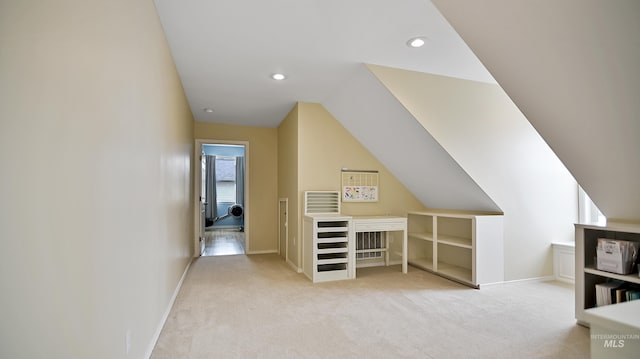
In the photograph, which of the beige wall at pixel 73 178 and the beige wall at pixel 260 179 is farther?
the beige wall at pixel 260 179

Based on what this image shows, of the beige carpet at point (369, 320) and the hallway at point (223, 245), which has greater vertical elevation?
the beige carpet at point (369, 320)

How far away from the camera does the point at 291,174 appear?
462 cm

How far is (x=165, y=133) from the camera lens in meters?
2.58

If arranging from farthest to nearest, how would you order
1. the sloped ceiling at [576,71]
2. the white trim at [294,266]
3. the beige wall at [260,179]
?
1. the beige wall at [260,179]
2. the white trim at [294,266]
3. the sloped ceiling at [576,71]

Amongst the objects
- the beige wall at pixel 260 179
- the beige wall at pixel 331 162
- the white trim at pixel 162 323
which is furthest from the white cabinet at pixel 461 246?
the white trim at pixel 162 323

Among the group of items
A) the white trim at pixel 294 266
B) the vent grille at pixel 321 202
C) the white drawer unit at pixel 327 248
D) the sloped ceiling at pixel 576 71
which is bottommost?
the white trim at pixel 294 266

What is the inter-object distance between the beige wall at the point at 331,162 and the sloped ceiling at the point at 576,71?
99.5 inches

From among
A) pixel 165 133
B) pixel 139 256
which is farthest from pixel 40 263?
pixel 165 133

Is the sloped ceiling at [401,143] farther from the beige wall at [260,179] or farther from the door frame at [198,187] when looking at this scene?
the door frame at [198,187]

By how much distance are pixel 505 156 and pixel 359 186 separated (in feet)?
6.26

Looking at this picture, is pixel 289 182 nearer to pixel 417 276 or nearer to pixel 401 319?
pixel 417 276

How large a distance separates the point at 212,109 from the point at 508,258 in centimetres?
447

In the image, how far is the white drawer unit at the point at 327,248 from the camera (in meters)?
3.73

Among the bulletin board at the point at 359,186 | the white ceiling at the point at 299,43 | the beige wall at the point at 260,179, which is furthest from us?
the beige wall at the point at 260,179
